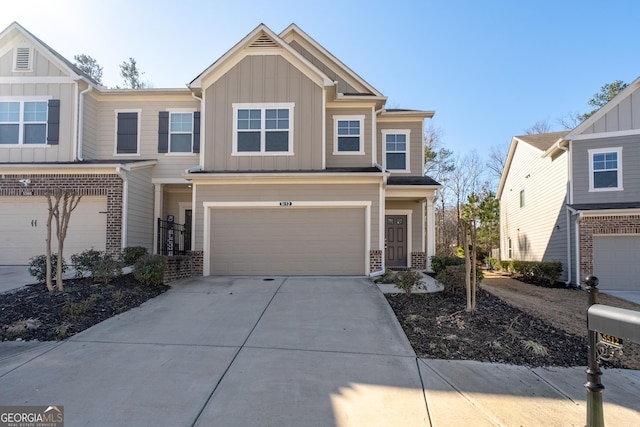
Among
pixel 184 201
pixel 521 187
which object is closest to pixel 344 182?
pixel 184 201

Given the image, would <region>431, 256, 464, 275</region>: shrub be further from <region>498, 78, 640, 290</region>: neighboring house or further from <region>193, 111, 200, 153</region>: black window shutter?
<region>193, 111, 200, 153</region>: black window shutter

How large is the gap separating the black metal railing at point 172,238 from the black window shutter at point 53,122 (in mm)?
4441

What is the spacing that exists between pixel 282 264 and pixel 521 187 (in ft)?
49.4

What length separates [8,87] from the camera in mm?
12820

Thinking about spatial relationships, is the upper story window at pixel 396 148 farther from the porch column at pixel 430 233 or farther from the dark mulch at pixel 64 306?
the dark mulch at pixel 64 306

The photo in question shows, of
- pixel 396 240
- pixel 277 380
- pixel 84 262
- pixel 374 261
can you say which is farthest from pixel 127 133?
pixel 277 380

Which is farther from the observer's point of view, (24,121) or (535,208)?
(535,208)

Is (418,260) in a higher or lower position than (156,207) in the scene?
lower

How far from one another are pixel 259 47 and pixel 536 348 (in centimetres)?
1138

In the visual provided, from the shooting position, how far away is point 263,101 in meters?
12.4

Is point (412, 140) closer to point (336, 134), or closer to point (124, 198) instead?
point (336, 134)

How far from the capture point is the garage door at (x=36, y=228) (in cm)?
1170

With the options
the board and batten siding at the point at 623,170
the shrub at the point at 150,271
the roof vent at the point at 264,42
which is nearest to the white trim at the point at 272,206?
the shrub at the point at 150,271

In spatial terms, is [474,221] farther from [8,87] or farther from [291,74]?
[8,87]
